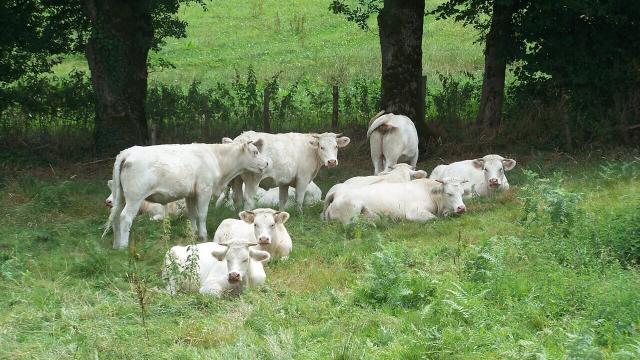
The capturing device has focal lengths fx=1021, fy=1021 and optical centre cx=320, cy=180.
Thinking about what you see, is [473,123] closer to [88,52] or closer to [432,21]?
[88,52]

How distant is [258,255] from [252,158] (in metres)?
4.06

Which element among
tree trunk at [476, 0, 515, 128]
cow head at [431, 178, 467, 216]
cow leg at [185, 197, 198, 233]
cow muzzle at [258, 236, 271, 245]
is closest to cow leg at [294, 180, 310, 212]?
cow leg at [185, 197, 198, 233]

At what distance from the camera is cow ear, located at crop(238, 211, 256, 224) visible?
12469mm

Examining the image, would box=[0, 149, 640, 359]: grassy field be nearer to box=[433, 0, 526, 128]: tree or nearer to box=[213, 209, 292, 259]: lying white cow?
box=[213, 209, 292, 259]: lying white cow

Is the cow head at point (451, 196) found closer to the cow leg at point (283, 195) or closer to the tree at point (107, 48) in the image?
the cow leg at point (283, 195)

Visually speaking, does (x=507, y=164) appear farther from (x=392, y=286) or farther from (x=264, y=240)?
(x=392, y=286)

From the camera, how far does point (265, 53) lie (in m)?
40.6

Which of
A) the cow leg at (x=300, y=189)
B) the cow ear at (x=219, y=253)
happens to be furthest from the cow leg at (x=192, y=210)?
the cow ear at (x=219, y=253)

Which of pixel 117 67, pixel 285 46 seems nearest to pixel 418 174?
pixel 117 67

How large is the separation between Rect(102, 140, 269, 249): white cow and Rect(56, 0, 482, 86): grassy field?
52.7 ft

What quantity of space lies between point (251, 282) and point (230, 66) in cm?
2784

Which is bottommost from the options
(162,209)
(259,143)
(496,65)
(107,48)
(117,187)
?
(162,209)

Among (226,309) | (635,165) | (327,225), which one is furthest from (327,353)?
(635,165)

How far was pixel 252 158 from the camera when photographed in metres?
15.1
